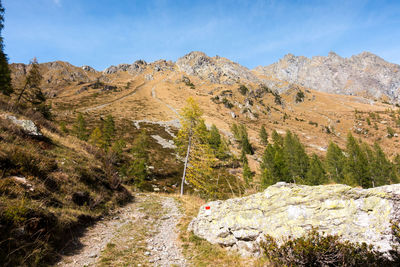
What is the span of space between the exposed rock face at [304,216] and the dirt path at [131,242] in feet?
5.42

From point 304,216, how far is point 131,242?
6621mm

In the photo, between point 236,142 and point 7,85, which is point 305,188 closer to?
point 7,85

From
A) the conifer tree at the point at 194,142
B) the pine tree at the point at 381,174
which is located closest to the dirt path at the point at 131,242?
the conifer tree at the point at 194,142

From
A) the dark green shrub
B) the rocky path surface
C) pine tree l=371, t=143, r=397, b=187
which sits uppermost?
the dark green shrub

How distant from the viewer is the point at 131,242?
7344 mm

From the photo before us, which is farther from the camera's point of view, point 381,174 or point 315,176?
point 381,174

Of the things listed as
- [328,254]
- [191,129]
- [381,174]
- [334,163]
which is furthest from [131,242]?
[381,174]

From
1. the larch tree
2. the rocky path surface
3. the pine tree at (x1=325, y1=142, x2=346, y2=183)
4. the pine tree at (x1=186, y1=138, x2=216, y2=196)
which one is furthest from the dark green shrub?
the pine tree at (x1=325, y1=142, x2=346, y2=183)

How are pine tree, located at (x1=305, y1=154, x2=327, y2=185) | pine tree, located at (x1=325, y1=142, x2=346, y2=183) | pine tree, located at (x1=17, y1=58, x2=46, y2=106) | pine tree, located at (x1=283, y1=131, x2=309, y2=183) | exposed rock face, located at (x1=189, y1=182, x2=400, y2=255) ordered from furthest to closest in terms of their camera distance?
pine tree, located at (x1=325, y1=142, x2=346, y2=183), pine tree, located at (x1=283, y1=131, x2=309, y2=183), pine tree, located at (x1=305, y1=154, x2=327, y2=185), pine tree, located at (x1=17, y1=58, x2=46, y2=106), exposed rock face, located at (x1=189, y1=182, x2=400, y2=255)

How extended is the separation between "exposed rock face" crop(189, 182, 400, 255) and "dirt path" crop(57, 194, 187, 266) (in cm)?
165

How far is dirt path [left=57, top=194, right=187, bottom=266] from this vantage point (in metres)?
5.83

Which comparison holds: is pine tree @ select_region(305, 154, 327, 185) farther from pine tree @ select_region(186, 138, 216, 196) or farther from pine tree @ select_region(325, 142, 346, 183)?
pine tree @ select_region(186, 138, 216, 196)

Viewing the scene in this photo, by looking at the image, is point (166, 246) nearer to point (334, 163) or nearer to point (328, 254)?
point (328, 254)

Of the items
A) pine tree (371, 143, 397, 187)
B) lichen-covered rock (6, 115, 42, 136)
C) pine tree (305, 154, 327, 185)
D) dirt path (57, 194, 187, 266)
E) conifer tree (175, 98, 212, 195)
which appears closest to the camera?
dirt path (57, 194, 187, 266)
